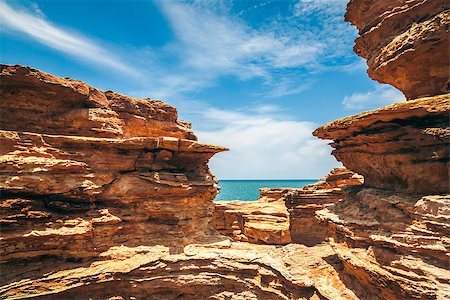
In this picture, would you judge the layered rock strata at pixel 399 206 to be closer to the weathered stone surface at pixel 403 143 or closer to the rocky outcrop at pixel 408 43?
the weathered stone surface at pixel 403 143

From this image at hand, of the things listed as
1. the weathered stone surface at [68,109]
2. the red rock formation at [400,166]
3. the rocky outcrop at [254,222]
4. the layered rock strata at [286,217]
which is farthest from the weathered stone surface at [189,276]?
the layered rock strata at [286,217]

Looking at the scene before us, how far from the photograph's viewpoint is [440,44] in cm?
1192

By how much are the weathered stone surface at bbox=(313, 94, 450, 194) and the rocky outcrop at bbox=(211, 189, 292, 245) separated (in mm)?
15616

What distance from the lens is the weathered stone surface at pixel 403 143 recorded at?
35.8 feet

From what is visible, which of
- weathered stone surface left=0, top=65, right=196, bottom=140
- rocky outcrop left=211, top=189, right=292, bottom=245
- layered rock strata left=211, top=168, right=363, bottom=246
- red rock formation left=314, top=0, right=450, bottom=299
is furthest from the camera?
layered rock strata left=211, top=168, right=363, bottom=246

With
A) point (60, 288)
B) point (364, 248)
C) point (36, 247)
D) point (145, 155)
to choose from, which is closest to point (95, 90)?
point (145, 155)

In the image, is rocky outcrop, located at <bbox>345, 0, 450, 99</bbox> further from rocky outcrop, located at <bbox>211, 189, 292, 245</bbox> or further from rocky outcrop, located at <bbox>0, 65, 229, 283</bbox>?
rocky outcrop, located at <bbox>211, 189, 292, 245</bbox>

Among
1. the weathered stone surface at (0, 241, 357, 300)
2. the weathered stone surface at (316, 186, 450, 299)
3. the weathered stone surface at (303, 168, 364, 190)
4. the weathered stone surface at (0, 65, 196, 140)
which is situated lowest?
the weathered stone surface at (0, 241, 357, 300)

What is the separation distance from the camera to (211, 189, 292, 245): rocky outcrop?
92.5 ft

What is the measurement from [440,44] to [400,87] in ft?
10.5

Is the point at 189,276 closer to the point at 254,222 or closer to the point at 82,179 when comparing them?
the point at 82,179

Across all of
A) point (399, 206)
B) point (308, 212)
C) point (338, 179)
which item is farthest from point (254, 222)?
point (399, 206)

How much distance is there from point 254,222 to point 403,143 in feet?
69.5

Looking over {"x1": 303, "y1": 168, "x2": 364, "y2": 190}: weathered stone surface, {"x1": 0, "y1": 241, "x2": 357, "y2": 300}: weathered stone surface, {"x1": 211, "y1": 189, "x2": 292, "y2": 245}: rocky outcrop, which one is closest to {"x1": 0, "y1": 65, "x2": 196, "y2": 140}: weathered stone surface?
{"x1": 0, "y1": 241, "x2": 357, "y2": 300}: weathered stone surface
